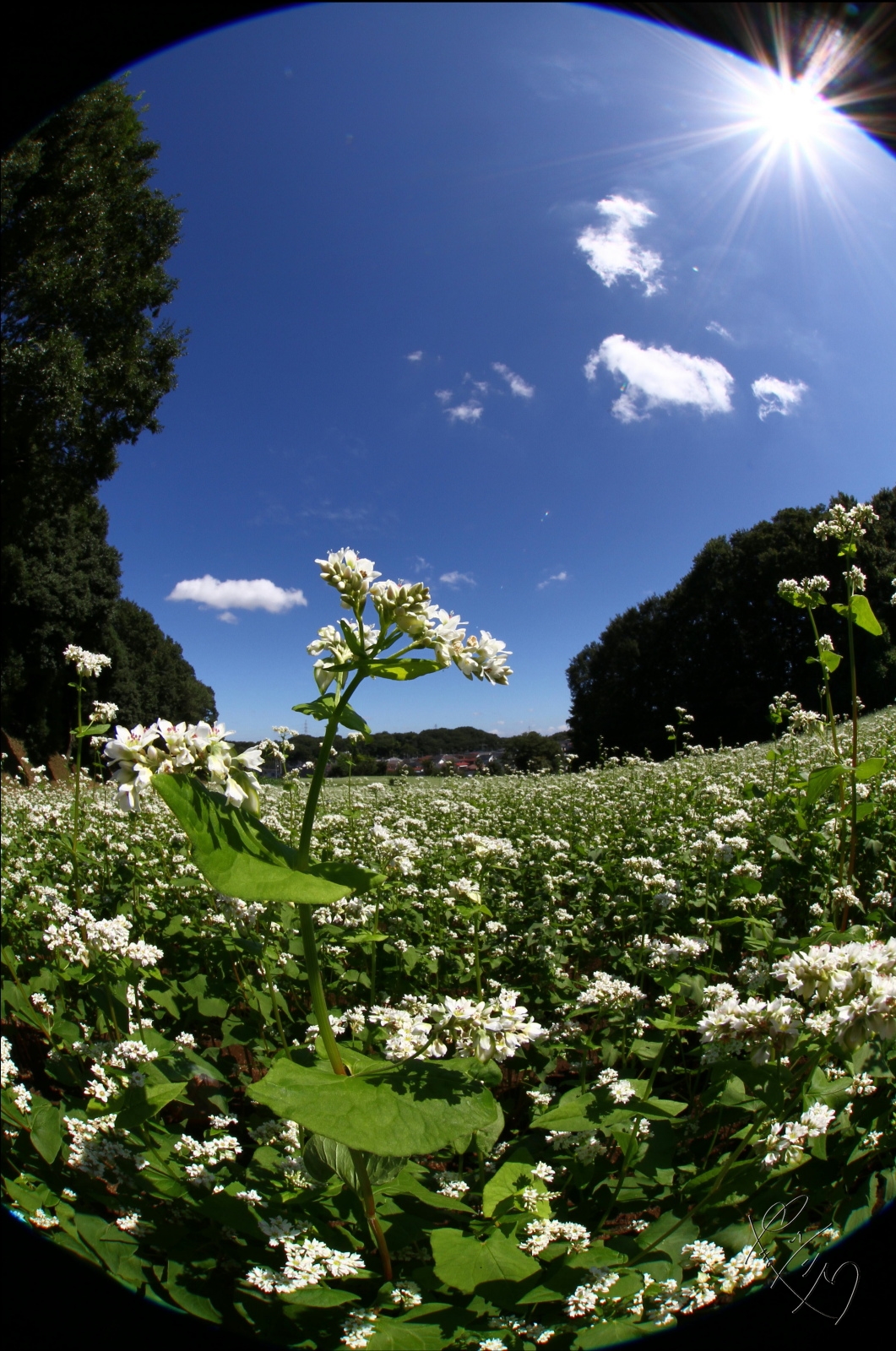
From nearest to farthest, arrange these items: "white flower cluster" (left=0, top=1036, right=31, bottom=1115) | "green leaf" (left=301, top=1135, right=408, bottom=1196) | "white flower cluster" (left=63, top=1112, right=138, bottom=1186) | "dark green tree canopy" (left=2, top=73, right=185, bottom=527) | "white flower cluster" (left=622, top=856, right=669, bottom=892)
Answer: "green leaf" (left=301, top=1135, right=408, bottom=1196), "white flower cluster" (left=63, top=1112, right=138, bottom=1186), "white flower cluster" (left=0, top=1036, right=31, bottom=1115), "white flower cluster" (left=622, top=856, right=669, bottom=892), "dark green tree canopy" (left=2, top=73, right=185, bottom=527)

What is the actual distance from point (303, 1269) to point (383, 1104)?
410mm

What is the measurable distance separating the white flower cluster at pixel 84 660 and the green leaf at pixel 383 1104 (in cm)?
348

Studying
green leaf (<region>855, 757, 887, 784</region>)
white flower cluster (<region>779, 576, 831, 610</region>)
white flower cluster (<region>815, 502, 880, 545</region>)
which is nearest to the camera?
green leaf (<region>855, 757, 887, 784</region>)

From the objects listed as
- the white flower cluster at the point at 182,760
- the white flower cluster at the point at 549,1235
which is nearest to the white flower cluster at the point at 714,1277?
the white flower cluster at the point at 549,1235

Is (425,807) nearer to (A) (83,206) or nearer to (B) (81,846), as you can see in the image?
(B) (81,846)

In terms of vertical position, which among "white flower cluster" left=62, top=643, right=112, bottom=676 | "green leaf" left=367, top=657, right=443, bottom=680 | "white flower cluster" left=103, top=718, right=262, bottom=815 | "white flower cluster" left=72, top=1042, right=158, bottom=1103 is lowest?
"white flower cluster" left=72, top=1042, right=158, bottom=1103

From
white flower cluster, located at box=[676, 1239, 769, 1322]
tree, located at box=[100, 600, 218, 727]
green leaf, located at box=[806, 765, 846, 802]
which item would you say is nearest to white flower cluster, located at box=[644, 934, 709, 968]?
green leaf, located at box=[806, 765, 846, 802]

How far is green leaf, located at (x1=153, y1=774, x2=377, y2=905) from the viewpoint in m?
1.04

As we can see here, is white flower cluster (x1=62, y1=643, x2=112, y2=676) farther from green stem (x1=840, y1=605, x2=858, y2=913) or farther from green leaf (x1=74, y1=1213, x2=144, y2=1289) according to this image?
green stem (x1=840, y1=605, x2=858, y2=913)

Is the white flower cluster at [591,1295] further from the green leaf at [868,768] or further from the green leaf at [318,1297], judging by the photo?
the green leaf at [868,768]

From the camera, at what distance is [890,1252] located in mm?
1121

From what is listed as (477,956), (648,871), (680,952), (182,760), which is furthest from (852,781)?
(182,760)

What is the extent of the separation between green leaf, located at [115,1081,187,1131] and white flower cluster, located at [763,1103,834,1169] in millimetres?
1444

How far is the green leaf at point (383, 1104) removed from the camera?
994 millimetres
